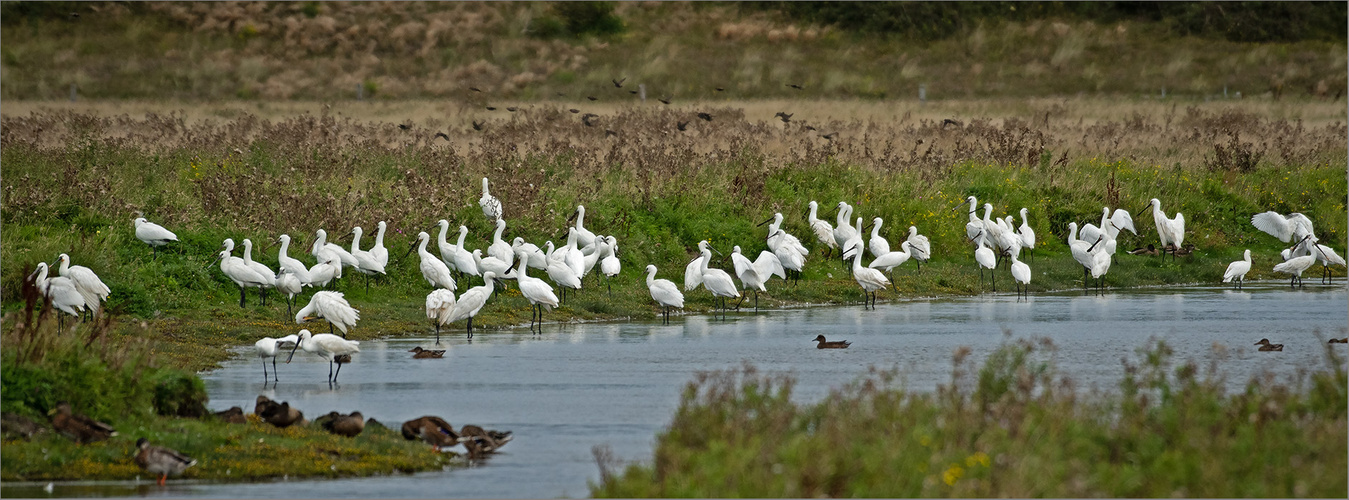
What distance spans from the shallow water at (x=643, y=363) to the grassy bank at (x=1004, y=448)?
80 centimetres

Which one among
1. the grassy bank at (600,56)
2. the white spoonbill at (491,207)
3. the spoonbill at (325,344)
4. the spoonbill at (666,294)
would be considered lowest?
the spoonbill at (325,344)

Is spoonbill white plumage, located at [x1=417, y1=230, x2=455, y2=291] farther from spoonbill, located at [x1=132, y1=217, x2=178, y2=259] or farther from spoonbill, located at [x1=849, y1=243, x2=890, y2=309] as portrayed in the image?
spoonbill, located at [x1=849, y1=243, x2=890, y2=309]

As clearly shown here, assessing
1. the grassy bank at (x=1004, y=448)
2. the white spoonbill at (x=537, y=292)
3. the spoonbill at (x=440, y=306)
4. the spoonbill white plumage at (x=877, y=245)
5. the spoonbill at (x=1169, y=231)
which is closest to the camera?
the grassy bank at (x=1004, y=448)

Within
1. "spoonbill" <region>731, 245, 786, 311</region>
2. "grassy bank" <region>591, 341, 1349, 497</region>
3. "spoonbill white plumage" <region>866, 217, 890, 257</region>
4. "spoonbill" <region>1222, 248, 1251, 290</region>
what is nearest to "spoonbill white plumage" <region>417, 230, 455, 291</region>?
"spoonbill" <region>731, 245, 786, 311</region>

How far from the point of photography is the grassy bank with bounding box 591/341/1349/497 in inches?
302

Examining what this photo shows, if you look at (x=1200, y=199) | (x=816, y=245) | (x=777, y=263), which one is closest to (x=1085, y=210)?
(x=1200, y=199)

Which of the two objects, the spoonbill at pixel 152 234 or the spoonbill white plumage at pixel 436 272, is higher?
the spoonbill at pixel 152 234

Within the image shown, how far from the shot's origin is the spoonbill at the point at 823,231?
2366 cm

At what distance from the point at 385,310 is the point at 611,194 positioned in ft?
21.3

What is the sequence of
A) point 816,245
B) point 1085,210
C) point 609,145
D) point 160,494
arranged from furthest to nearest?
1. point 609,145
2. point 1085,210
3. point 816,245
4. point 160,494

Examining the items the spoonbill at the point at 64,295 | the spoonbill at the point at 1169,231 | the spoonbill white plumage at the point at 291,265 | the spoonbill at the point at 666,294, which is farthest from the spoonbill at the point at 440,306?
the spoonbill at the point at 1169,231

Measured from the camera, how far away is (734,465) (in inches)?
307

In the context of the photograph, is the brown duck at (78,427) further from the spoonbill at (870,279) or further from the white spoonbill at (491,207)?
the white spoonbill at (491,207)

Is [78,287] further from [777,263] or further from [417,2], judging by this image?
[417,2]
